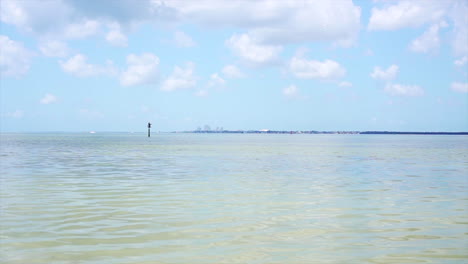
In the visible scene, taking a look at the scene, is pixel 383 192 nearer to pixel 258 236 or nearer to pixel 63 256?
pixel 258 236

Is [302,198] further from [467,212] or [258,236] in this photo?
[258,236]

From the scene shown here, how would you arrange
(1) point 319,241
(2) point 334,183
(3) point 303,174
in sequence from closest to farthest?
(1) point 319,241, (2) point 334,183, (3) point 303,174

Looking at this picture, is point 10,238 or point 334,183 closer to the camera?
point 10,238

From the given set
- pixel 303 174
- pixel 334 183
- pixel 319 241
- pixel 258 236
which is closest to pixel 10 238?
pixel 258 236

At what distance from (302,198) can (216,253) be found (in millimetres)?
10675

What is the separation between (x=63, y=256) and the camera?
38.0 ft

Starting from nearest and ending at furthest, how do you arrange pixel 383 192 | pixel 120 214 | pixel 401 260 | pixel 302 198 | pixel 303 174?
pixel 401 260
pixel 120 214
pixel 302 198
pixel 383 192
pixel 303 174

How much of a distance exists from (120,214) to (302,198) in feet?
27.9

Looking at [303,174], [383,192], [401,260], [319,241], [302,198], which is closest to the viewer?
[401,260]

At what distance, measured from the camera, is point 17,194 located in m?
22.9

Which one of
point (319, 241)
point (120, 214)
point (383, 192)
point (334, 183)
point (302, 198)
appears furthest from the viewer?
point (334, 183)

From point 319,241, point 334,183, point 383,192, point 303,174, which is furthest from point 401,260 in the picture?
point 303,174

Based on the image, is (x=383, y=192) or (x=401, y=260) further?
(x=383, y=192)

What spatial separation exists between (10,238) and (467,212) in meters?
15.8
